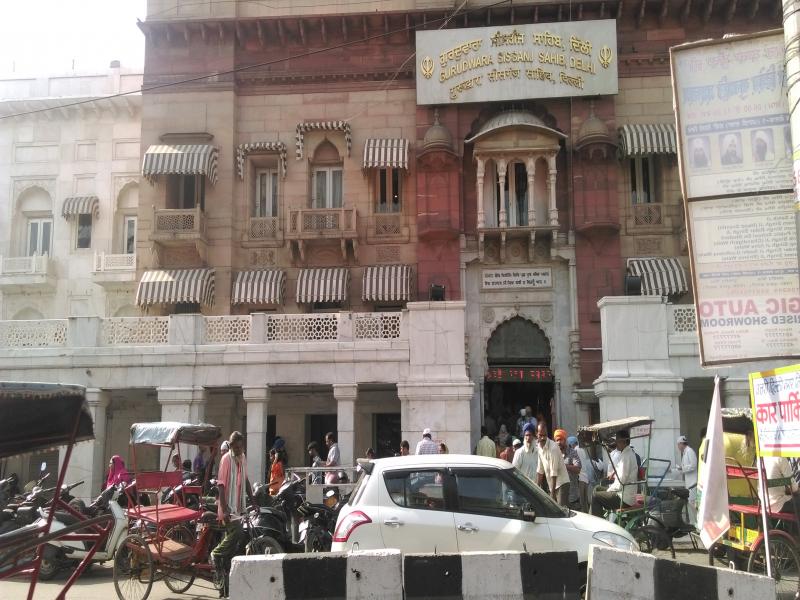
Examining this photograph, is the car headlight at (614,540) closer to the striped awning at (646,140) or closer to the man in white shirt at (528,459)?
the man in white shirt at (528,459)

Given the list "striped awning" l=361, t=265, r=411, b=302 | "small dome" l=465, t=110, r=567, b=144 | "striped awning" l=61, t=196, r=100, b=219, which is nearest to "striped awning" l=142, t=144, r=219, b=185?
"striped awning" l=61, t=196, r=100, b=219

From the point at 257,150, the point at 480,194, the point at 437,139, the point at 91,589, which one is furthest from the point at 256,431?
the point at 437,139

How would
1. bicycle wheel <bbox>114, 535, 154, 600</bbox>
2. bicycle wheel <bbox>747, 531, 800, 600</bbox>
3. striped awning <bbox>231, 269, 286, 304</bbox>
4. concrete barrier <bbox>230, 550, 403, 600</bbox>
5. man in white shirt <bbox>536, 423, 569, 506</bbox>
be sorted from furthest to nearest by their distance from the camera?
striped awning <bbox>231, 269, 286, 304</bbox> < man in white shirt <bbox>536, 423, 569, 506</bbox> < bicycle wheel <bbox>114, 535, 154, 600</bbox> < bicycle wheel <bbox>747, 531, 800, 600</bbox> < concrete barrier <bbox>230, 550, 403, 600</bbox>

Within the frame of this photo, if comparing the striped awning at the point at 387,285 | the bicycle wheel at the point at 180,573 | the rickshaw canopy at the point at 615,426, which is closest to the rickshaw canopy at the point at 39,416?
the bicycle wheel at the point at 180,573

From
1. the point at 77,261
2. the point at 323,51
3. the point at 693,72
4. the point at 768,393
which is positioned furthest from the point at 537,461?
the point at 77,261

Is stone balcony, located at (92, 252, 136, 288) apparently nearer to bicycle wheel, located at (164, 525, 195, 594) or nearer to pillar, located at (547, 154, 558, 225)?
pillar, located at (547, 154, 558, 225)

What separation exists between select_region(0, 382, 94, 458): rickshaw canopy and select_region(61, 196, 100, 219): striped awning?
1958 centimetres

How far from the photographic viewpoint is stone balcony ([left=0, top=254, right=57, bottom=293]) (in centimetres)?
2291

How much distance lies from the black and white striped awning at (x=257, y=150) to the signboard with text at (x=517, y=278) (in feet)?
22.0

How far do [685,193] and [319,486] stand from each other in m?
6.11

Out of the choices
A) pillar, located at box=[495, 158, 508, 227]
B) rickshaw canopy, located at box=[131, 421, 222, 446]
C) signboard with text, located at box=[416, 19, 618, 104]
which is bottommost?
rickshaw canopy, located at box=[131, 421, 222, 446]

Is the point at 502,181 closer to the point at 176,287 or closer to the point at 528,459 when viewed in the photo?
the point at 176,287

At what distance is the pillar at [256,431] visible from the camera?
49.0 ft

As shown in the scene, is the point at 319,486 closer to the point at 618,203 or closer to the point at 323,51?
the point at 618,203
